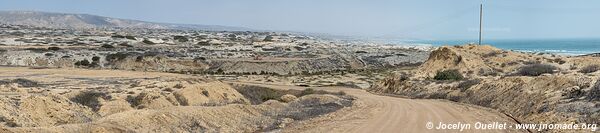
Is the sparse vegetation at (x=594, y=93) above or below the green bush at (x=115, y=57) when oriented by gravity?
above

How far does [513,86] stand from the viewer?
77.0 feet

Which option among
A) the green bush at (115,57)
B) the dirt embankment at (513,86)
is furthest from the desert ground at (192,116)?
the green bush at (115,57)

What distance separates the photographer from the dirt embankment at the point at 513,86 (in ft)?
58.4

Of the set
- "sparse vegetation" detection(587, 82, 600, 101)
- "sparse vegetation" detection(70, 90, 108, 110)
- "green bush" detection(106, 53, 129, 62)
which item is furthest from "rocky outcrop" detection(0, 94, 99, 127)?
"green bush" detection(106, 53, 129, 62)

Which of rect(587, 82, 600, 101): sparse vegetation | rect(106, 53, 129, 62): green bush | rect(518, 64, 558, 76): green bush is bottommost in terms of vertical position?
rect(106, 53, 129, 62): green bush

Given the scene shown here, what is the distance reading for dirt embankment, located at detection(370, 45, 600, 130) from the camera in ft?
58.4

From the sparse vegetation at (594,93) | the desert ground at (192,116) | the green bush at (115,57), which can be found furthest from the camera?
the green bush at (115,57)

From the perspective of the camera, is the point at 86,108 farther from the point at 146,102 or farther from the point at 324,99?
the point at 324,99

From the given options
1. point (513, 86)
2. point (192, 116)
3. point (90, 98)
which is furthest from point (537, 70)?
point (90, 98)

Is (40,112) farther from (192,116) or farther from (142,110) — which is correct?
(192,116)

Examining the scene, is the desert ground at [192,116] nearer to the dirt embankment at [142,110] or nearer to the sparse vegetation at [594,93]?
the dirt embankment at [142,110]

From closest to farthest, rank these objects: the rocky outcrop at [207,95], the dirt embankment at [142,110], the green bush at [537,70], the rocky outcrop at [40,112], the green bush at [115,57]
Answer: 1. the dirt embankment at [142,110]
2. the rocky outcrop at [40,112]
3. the rocky outcrop at [207,95]
4. the green bush at [537,70]
5. the green bush at [115,57]

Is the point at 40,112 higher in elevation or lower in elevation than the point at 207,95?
higher

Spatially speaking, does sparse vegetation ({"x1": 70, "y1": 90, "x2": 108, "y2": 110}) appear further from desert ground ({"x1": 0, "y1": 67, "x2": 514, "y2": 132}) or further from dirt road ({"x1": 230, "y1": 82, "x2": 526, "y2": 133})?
dirt road ({"x1": 230, "y1": 82, "x2": 526, "y2": 133})
